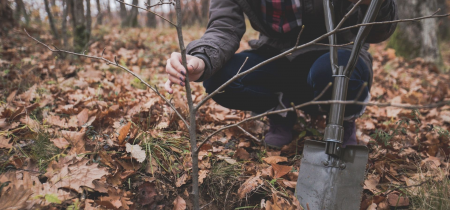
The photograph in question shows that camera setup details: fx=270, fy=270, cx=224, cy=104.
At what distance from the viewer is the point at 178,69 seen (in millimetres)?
990

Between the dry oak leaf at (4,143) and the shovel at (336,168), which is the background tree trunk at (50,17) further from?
the shovel at (336,168)

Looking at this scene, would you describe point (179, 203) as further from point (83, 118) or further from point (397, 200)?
point (397, 200)

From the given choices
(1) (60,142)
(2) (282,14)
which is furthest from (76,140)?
(2) (282,14)

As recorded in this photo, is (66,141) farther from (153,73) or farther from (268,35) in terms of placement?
(153,73)

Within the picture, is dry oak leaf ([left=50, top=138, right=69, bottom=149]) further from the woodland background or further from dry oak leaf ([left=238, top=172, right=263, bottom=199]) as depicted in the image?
dry oak leaf ([left=238, top=172, right=263, bottom=199])

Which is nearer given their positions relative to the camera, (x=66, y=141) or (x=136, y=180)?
(x=136, y=180)

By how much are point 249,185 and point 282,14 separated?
1.04 metres

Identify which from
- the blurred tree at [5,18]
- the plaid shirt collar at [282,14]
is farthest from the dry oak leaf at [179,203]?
the blurred tree at [5,18]

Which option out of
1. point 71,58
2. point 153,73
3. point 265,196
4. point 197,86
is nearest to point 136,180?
point 265,196

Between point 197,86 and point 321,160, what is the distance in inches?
73.4

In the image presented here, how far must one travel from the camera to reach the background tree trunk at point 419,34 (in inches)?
160

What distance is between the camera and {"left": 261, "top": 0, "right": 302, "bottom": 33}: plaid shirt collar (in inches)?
63.2

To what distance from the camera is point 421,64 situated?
418 centimetres

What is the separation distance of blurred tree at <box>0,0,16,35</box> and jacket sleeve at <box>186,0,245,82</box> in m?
3.57
